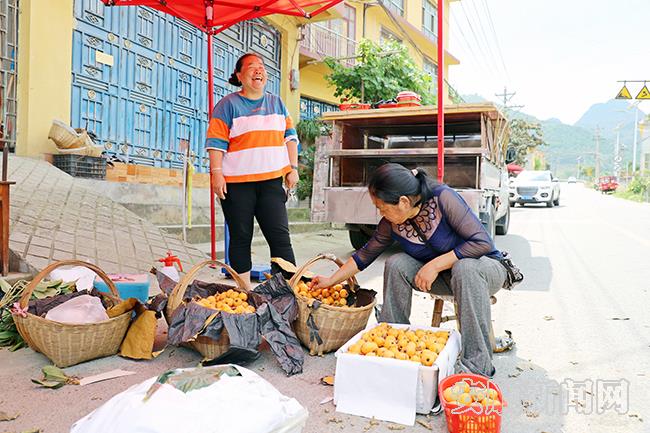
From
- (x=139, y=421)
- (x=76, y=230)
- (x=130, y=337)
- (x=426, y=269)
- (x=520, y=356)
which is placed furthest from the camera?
(x=76, y=230)

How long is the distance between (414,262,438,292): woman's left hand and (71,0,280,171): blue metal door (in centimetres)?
698

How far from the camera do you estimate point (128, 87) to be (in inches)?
353

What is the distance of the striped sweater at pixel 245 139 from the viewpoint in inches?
159

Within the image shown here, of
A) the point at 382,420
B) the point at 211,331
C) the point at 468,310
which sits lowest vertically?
the point at 382,420

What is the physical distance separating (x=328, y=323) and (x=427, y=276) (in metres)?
0.66

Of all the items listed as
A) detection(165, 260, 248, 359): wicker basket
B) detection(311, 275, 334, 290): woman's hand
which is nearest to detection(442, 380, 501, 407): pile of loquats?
detection(311, 275, 334, 290): woman's hand

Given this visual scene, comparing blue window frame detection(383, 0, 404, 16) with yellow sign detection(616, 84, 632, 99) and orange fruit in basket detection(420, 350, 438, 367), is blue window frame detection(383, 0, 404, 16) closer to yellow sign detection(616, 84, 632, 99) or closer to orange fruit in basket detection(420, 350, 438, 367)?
yellow sign detection(616, 84, 632, 99)

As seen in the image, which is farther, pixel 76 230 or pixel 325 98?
pixel 325 98

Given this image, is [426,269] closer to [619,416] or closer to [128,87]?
[619,416]

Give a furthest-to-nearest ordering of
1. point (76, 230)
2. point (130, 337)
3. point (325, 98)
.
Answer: point (325, 98) < point (76, 230) < point (130, 337)

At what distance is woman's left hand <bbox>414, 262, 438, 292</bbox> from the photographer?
286 cm

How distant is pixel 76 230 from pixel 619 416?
186 inches

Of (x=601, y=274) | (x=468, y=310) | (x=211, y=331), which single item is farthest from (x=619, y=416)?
(x=601, y=274)

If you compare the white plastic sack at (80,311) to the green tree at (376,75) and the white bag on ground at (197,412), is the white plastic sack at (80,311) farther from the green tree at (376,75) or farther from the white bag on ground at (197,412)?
the green tree at (376,75)
